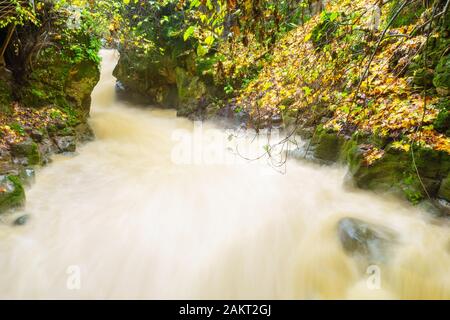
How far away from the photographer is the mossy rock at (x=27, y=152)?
537cm

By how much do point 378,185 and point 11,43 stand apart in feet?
26.5

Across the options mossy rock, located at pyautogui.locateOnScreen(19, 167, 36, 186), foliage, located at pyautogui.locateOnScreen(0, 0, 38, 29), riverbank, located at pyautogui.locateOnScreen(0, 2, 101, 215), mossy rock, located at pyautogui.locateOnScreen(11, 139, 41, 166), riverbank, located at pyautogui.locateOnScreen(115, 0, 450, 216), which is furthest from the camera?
riverbank, located at pyautogui.locateOnScreen(0, 2, 101, 215)

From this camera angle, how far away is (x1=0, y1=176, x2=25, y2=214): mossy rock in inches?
161

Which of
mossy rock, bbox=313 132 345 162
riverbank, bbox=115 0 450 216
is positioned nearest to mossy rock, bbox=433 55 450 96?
riverbank, bbox=115 0 450 216

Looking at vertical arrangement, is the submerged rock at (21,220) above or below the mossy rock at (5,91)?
below

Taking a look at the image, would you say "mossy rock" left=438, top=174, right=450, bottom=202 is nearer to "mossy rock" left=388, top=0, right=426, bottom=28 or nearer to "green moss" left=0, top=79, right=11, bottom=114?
"mossy rock" left=388, top=0, right=426, bottom=28

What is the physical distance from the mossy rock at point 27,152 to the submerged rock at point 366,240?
5772 mm

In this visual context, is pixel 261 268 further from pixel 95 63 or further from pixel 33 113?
pixel 95 63

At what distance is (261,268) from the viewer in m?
3.50

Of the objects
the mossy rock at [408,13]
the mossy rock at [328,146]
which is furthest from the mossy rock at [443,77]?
the mossy rock at [328,146]

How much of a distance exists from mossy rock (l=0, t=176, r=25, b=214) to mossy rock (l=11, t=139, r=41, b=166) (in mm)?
1279

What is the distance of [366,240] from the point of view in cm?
338

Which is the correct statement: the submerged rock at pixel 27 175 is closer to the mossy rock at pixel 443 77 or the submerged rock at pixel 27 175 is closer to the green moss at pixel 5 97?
the green moss at pixel 5 97

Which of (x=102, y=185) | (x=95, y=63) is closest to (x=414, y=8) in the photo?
(x=102, y=185)
